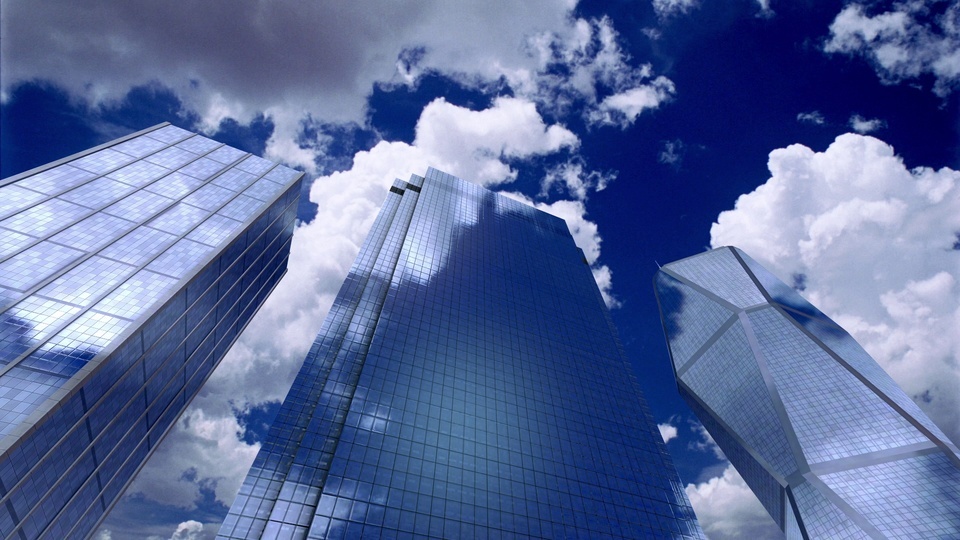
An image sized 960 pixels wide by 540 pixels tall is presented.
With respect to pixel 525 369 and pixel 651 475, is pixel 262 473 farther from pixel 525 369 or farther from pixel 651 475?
pixel 651 475

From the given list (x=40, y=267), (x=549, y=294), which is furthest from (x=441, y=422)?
(x=40, y=267)

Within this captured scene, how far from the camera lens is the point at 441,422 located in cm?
5697

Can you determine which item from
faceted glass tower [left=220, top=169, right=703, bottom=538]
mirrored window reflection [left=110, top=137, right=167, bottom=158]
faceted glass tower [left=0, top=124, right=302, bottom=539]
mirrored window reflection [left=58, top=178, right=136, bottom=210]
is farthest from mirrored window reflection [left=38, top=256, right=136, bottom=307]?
mirrored window reflection [left=110, top=137, right=167, bottom=158]

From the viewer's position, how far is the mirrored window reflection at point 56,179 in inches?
2803

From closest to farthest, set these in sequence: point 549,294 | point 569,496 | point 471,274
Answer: point 569,496 → point 471,274 → point 549,294

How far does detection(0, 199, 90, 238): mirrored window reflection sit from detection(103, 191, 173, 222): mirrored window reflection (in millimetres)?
3877

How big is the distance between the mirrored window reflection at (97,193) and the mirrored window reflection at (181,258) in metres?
13.4

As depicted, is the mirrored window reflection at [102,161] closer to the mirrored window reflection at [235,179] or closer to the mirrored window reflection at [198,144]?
the mirrored window reflection at [198,144]

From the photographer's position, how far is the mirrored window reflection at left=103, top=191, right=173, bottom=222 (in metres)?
74.4

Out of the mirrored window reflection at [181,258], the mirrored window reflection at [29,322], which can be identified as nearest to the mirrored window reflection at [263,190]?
the mirrored window reflection at [181,258]

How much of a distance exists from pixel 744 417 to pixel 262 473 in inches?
4281

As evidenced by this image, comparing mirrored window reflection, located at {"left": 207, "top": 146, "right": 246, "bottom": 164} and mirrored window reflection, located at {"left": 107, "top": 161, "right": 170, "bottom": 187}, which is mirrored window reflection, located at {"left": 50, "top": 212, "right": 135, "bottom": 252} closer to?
mirrored window reflection, located at {"left": 107, "top": 161, "right": 170, "bottom": 187}

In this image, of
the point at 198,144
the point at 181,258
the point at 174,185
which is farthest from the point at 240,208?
the point at 198,144

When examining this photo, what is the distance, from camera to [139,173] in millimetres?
86062
